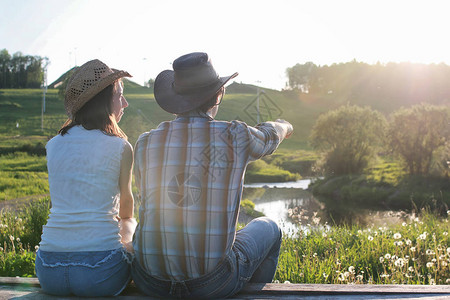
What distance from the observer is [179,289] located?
2455 millimetres

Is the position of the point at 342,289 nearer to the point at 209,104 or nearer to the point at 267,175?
the point at 209,104

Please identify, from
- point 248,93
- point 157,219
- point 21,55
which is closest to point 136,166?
point 157,219

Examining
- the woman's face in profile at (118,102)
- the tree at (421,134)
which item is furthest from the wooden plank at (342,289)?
the tree at (421,134)

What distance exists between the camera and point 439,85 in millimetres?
79375

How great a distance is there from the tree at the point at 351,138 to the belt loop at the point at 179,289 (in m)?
27.6

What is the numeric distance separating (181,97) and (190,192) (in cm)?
57

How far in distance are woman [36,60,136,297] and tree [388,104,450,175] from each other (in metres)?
24.7

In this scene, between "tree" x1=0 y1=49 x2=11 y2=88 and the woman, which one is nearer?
the woman

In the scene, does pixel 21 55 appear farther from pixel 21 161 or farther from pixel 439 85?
pixel 439 85

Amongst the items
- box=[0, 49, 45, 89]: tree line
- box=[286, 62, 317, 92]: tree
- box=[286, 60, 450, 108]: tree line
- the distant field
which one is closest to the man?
the distant field

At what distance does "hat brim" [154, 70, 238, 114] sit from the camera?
2.52m

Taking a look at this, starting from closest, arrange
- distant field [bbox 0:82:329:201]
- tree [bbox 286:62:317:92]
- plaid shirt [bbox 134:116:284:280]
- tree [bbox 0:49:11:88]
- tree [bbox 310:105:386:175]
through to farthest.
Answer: plaid shirt [bbox 134:116:284:280], distant field [bbox 0:82:329:201], tree [bbox 310:105:386:175], tree [bbox 0:49:11:88], tree [bbox 286:62:317:92]

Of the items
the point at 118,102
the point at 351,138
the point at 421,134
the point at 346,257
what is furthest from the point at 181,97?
the point at 351,138

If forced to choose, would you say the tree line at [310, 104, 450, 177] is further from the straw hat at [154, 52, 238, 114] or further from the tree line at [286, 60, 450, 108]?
the tree line at [286, 60, 450, 108]
